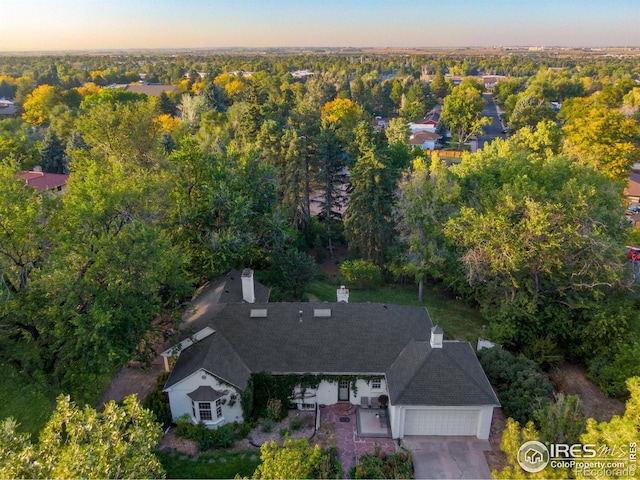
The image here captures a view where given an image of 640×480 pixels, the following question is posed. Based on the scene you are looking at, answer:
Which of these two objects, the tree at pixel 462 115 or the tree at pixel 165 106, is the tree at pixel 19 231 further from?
the tree at pixel 462 115

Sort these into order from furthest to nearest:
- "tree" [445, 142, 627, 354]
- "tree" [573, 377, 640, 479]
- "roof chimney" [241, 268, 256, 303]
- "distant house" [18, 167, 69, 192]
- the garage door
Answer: "distant house" [18, 167, 69, 192] < "tree" [445, 142, 627, 354] < "roof chimney" [241, 268, 256, 303] < the garage door < "tree" [573, 377, 640, 479]

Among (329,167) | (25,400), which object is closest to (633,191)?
(329,167)

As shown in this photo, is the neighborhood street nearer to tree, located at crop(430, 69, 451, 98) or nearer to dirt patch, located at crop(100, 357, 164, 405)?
tree, located at crop(430, 69, 451, 98)

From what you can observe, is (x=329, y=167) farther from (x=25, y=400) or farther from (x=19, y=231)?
(x=25, y=400)

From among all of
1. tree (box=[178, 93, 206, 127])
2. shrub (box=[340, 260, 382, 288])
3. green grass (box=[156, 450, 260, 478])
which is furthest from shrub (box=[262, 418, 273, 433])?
tree (box=[178, 93, 206, 127])

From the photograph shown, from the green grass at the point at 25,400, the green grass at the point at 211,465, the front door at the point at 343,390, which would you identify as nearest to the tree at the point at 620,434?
the front door at the point at 343,390

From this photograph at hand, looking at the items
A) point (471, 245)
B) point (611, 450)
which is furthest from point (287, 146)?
point (611, 450)
